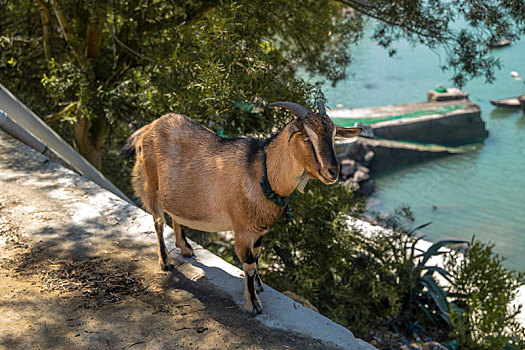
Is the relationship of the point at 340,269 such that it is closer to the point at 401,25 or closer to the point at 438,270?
the point at 438,270

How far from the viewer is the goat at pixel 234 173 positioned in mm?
3168

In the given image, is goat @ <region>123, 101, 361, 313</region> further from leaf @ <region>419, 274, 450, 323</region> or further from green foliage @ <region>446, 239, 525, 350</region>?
leaf @ <region>419, 274, 450, 323</region>

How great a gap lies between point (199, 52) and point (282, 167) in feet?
10.2

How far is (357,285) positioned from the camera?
7.23m

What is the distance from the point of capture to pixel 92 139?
8891mm

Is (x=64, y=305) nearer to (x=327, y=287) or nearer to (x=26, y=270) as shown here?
(x=26, y=270)

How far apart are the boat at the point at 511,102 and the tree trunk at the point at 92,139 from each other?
889 inches

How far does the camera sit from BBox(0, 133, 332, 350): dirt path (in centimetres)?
323

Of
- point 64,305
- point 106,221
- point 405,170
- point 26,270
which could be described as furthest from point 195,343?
point 405,170

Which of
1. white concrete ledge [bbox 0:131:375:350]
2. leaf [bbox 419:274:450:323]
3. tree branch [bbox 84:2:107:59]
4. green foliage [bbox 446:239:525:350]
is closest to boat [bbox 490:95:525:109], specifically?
green foliage [bbox 446:239:525:350]

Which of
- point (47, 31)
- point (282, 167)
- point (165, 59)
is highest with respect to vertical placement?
point (47, 31)

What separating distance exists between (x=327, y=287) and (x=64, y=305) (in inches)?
161

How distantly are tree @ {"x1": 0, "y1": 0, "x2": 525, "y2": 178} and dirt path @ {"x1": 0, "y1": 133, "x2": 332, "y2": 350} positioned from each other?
2.00 meters

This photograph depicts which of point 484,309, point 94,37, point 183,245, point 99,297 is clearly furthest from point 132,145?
point 484,309
